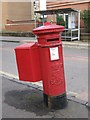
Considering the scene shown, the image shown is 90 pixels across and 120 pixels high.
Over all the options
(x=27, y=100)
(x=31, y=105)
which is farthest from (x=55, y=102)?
(x=27, y=100)

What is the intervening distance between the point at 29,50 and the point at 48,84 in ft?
2.40

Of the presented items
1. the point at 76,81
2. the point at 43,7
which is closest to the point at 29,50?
the point at 76,81

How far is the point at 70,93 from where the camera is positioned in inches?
263

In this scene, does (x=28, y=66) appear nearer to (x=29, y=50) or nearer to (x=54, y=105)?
(x=29, y=50)

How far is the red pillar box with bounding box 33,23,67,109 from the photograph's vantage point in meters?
5.36

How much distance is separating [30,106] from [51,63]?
92 cm

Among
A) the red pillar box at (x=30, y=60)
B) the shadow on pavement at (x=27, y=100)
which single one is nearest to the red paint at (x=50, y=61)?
the red pillar box at (x=30, y=60)

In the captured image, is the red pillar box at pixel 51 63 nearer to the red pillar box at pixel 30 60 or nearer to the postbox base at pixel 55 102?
the postbox base at pixel 55 102

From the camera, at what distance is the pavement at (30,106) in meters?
5.17

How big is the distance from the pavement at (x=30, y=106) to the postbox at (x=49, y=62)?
0.66 ft

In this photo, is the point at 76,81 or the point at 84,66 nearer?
the point at 76,81

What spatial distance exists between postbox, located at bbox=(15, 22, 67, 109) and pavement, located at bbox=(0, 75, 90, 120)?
7.9 inches

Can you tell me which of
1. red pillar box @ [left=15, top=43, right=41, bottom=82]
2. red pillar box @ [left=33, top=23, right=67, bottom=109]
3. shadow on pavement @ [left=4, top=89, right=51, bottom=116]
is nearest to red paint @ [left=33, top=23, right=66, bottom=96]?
red pillar box @ [left=33, top=23, right=67, bottom=109]

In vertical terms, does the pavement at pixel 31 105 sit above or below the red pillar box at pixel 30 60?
below
